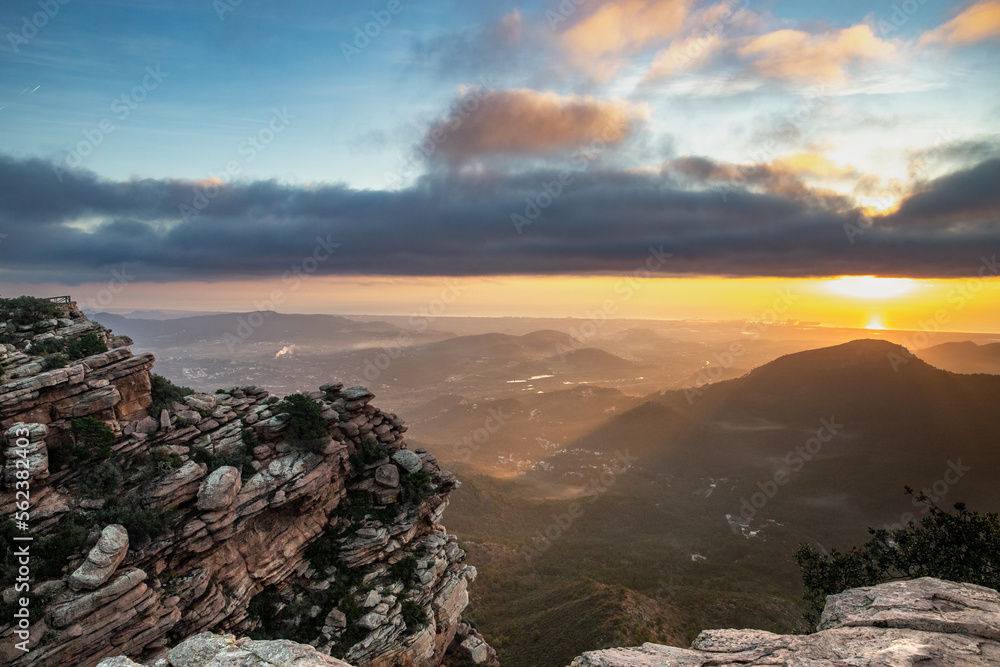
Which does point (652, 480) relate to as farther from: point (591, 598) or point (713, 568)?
point (591, 598)

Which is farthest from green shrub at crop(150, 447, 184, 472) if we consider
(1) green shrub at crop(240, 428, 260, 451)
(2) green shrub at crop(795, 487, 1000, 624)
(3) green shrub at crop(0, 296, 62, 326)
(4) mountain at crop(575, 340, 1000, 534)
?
(4) mountain at crop(575, 340, 1000, 534)

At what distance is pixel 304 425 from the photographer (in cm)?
3428

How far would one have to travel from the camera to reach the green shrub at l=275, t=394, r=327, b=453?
1353 inches

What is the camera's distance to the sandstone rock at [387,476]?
3731cm

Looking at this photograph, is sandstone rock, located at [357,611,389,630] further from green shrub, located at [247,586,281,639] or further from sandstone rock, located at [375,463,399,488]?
sandstone rock, located at [375,463,399,488]

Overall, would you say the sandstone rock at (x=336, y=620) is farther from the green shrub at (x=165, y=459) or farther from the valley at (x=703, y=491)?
the valley at (x=703, y=491)

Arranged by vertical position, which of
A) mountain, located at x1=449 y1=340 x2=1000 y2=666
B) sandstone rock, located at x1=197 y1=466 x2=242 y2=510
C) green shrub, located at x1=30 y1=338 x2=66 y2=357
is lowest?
mountain, located at x1=449 y1=340 x2=1000 y2=666

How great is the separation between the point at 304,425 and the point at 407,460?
9970 mm

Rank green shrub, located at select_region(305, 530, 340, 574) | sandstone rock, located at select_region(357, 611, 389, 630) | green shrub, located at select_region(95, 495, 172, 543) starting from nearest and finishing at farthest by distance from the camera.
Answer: green shrub, located at select_region(95, 495, 172, 543)
sandstone rock, located at select_region(357, 611, 389, 630)
green shrub, located at select_region(305, 530, 340, 574)

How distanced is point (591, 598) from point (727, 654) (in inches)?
1745

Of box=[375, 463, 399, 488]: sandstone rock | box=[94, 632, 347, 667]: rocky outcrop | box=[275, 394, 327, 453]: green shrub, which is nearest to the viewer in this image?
box=[94, 632, 347, 667]: rocky outcrop

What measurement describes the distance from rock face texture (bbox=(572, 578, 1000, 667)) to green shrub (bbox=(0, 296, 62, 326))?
45163 millimetres

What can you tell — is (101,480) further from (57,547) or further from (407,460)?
(407,460)

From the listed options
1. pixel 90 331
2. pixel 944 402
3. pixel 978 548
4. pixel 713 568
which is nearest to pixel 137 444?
pixel 90 331
